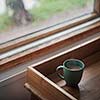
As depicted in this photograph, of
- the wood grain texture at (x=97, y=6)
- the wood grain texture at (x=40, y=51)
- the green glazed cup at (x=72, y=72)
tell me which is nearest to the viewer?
the green glazed cup at (x=72, y=72)

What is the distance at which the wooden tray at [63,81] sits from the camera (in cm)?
111

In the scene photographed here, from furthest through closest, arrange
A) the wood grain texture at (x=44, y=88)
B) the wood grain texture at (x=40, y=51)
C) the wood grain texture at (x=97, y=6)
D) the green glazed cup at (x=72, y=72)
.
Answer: the wood grain texture at (x=97, y=6), the wood grain texture at (x=40, y=51), the green glazed cup at (x=72, y=72), the wood grain texture at (x=44, y=88)

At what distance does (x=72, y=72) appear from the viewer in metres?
1.17

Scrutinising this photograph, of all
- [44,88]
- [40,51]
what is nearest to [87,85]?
[44,88]

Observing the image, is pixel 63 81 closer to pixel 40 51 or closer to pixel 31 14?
pixel 40 51

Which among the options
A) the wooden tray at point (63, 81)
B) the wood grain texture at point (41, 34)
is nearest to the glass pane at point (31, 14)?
the wood grain texture at point (41, 34)

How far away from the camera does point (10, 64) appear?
1377 millimetres

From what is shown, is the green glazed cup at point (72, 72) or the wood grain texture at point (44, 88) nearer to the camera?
the wood grain texture at point (44, 88)

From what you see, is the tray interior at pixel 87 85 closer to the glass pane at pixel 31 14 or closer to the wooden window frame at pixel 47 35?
the wooden window frame at pixel 47 35

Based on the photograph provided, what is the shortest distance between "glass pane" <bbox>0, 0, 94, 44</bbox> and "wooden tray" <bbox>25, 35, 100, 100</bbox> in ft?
0.94

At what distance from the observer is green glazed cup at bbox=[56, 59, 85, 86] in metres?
1.18

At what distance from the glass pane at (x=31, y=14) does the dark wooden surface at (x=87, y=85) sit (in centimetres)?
34

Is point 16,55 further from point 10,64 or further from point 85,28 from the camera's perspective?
point 85,28

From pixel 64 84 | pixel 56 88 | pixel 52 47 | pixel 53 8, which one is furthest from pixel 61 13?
pixel 56 88
